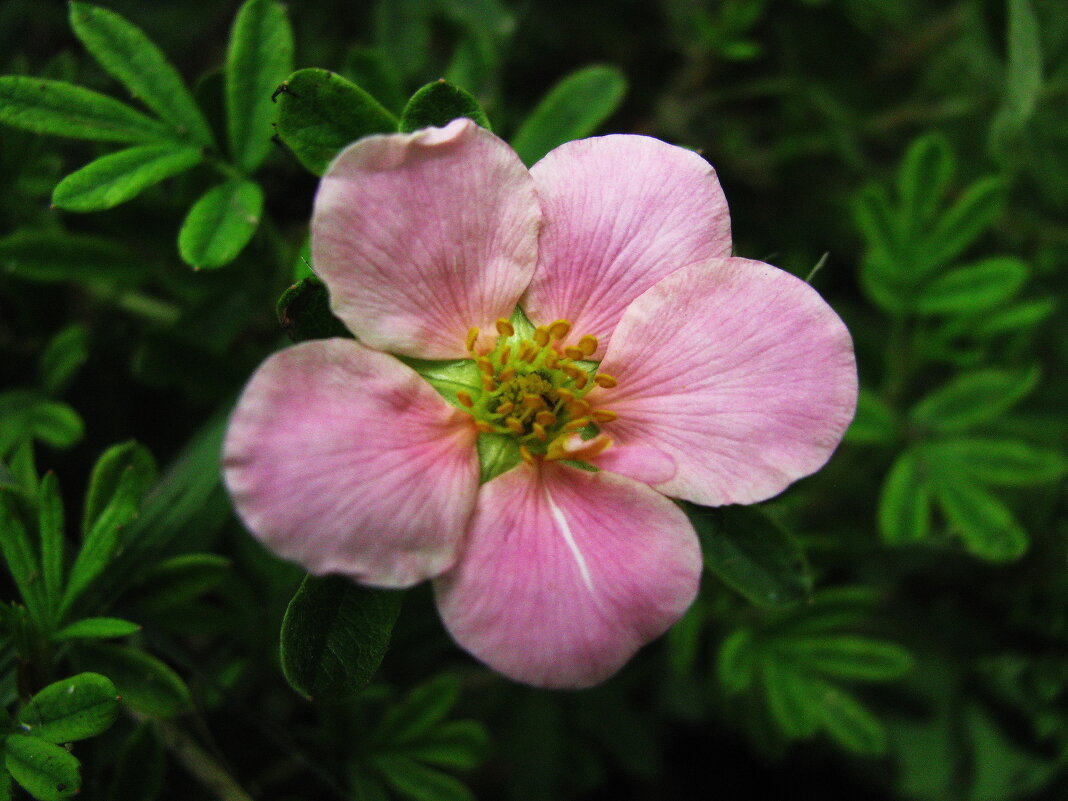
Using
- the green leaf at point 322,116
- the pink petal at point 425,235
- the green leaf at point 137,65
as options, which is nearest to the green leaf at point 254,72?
the green leaf at point 137,65

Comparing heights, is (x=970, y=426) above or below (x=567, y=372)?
below

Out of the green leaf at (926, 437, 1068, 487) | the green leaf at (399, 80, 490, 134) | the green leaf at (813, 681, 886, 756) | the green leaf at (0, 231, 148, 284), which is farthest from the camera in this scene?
the green leaf at (926, 437, 1068, 487)

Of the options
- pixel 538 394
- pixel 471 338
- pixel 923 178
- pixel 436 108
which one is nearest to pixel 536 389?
pixel 538 394

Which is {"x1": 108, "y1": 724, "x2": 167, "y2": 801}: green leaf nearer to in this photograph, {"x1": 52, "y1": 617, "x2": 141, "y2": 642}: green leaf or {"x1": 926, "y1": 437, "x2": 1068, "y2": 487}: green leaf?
{"x1": 52, "y1": 617, "x2": 141, "y2": 642}: green leaf

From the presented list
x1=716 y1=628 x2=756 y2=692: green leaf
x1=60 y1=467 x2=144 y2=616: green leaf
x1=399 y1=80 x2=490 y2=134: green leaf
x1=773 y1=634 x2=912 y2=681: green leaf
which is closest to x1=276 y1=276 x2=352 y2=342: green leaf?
x1=399 y1=80 x2=490 y2=134: green leaf

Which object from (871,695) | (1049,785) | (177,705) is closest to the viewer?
(177,705)

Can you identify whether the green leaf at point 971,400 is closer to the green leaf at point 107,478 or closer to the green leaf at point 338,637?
the green leaf at point 338,637

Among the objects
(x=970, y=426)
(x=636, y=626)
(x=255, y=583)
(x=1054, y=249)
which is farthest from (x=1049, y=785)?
(x=255, y=583)

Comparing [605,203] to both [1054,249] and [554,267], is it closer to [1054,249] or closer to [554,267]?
[554,267]
